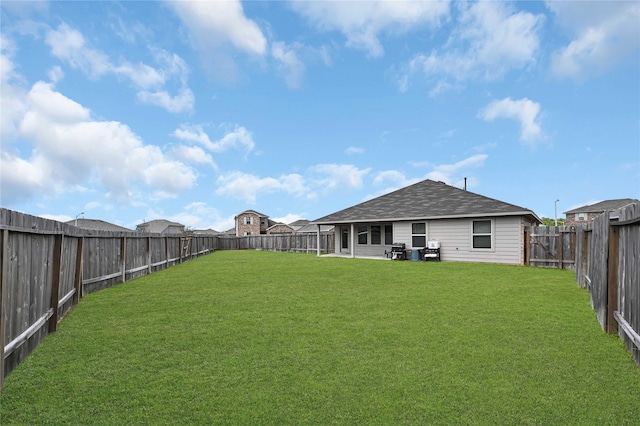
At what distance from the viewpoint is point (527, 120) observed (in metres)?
18.8

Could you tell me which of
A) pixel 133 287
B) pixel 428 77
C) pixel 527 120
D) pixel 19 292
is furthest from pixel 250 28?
pixel 19 292

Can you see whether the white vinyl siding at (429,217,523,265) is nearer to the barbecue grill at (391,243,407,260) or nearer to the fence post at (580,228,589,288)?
the barbecue grill at (391,243,407,260)

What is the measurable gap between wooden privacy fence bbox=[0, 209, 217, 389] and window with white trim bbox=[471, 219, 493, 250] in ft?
49.5

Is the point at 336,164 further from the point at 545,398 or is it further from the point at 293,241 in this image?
the point at 545,398

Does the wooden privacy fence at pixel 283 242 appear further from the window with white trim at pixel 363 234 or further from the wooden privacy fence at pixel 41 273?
the wooden privacy fence at pixel 41 273

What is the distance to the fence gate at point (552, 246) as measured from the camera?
49.0 feet

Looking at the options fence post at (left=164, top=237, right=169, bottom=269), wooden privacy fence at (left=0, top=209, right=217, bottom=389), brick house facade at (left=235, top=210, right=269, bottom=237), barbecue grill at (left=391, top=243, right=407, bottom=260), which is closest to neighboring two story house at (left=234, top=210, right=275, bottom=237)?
brick house facade at (left=235, top=210, right=269, bottom=237)

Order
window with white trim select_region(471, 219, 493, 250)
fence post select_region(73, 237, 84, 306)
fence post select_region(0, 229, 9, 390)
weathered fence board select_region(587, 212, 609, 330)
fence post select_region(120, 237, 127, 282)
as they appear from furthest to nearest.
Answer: window with white trim select_region(471, 219, 493, 250) < fence post select_region(120, 237, 127, 282) < fence post select_region(73, 237, 84, 306) < weathered fence board select_region(587, 212, 609, 330) < fence post select_region(0, 229, 9, 390)

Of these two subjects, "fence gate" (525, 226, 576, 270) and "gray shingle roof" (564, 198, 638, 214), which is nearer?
"fence gate" (525, 226, 576, 270)

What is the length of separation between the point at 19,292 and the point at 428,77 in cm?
1834

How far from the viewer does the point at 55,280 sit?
5.70m

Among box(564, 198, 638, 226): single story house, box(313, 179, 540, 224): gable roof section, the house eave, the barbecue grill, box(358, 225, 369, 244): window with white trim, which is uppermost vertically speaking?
box(564, 198, 638, 226): single story house

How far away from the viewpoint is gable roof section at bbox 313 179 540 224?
17.5 metres

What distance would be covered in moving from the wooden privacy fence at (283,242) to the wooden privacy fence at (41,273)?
59.6 feet
